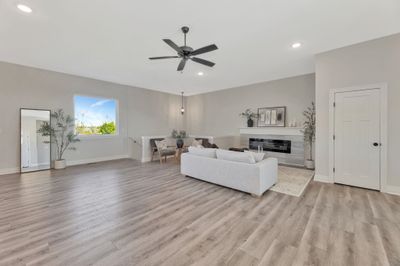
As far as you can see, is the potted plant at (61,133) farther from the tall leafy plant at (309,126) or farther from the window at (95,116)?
the tall leafy plant at (309,126)

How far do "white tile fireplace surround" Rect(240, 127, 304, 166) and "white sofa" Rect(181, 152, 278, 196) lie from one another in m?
2.59

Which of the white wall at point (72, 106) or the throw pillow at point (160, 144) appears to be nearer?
the white wall at point (72, 106)

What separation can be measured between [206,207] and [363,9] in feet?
12.8

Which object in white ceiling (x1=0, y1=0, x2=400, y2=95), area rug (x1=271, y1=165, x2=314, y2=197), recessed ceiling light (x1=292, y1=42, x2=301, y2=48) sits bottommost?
area rug (x1=271, y1=165, x2=314, y2=197)

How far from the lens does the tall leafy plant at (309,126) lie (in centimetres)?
549

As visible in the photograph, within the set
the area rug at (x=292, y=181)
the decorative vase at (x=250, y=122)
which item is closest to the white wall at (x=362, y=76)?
the area rug at (x=292, y=181)

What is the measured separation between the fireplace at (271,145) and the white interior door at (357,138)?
2.19 metres

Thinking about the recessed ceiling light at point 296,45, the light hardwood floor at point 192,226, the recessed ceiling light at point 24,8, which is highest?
the recessed ceiling light at point 296,45

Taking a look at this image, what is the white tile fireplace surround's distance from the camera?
19.2 feet

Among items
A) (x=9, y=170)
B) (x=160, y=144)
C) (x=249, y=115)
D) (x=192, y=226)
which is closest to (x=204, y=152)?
(x=192, y=226)

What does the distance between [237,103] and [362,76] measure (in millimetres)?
4369

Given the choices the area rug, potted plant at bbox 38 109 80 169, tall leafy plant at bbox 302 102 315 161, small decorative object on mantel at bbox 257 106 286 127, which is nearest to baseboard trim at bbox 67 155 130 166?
potted plant at bbox 38 109 80 169

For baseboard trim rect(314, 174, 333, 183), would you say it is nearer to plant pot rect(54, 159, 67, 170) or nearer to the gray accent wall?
the gray accent wall

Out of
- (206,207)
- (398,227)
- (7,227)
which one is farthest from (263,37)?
(7,227)
